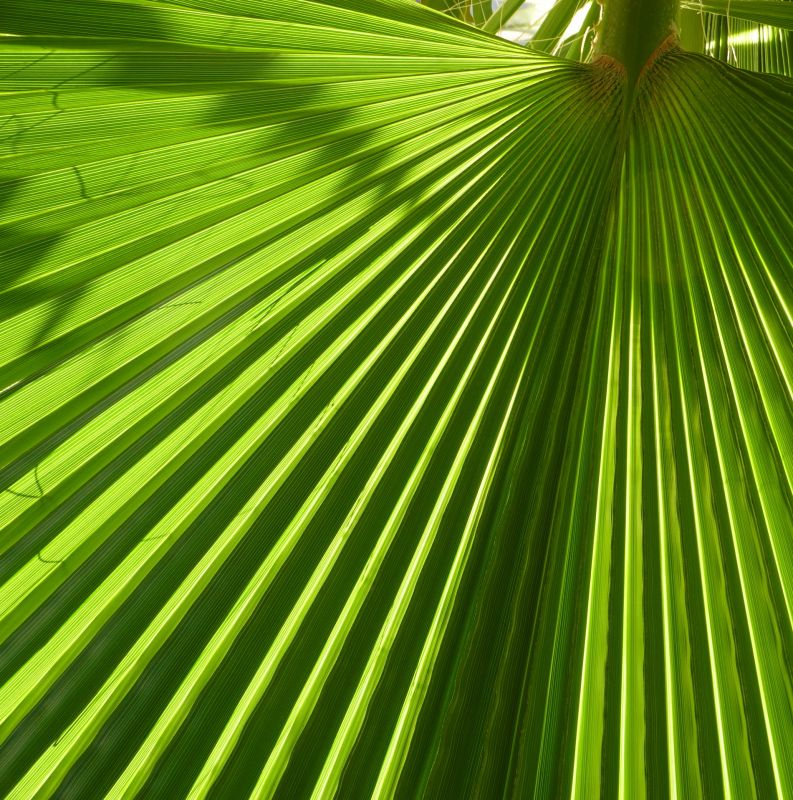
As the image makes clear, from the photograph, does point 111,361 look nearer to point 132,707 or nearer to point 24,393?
point 24,393

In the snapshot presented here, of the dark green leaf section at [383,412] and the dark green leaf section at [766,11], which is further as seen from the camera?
the dark green leaf section at [766,11]

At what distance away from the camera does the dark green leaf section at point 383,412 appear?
2.52 ft

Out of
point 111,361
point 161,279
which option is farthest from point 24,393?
point 161,279

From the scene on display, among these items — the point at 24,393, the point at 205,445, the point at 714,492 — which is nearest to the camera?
the point at 24,393

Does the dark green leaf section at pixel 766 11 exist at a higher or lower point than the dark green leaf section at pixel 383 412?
higher

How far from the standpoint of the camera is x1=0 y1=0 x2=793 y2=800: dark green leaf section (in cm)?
77

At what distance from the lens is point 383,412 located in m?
0.97

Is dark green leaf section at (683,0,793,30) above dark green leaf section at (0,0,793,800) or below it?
above

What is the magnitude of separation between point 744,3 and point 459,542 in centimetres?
88

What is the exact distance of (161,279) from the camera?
2.79 feet

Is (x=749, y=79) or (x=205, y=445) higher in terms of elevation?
(x=749, y=79)

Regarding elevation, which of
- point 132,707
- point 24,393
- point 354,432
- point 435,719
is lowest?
point 435,719

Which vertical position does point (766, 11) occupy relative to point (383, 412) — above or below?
above

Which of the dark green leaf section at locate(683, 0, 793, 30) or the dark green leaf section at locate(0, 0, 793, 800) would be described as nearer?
the dark green leaf section at locate(0, 0, 793, 800)
